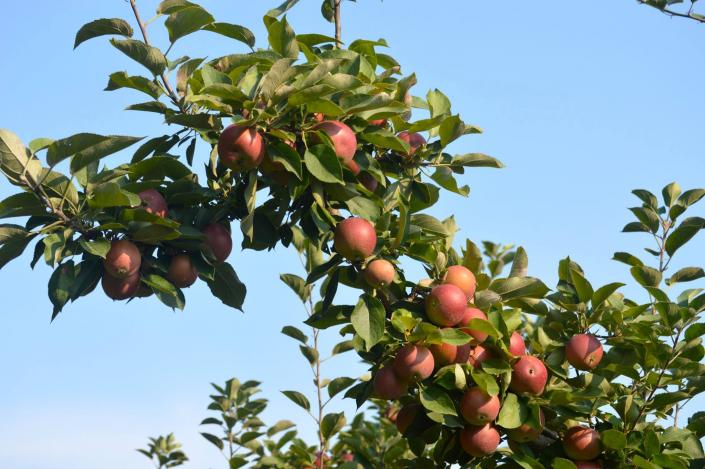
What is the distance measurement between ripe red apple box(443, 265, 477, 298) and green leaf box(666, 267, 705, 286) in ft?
5.11

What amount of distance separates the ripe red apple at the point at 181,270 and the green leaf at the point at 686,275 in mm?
2734

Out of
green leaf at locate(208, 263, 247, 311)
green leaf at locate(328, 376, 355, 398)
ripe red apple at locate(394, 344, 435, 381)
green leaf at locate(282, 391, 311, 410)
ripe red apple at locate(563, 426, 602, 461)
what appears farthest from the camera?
green leaf at locate(282, 391, 311, 410)

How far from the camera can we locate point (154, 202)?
3.55 metres

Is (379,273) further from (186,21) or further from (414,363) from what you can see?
(186,21)

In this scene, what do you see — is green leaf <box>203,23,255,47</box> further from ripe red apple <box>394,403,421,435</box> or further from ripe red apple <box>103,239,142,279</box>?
ripe red apple <box>394,403,421,435</box>

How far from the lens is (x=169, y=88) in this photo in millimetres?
3471

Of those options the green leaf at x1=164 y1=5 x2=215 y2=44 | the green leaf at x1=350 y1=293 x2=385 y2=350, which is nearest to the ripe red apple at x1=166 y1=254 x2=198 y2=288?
the green leaf at x1=350 y1=293 x2=385 y2=350

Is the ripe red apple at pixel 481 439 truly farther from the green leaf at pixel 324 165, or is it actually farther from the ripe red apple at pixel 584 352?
the green leaf at pixel 324 165

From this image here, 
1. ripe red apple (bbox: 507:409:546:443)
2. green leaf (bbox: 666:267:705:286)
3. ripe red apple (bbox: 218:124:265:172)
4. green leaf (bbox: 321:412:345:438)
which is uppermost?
green leaf (bbox: 666:267:705:286)

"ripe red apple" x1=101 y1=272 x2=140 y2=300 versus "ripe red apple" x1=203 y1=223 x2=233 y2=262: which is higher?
"ripe red apple" x1=203 y1=223 x2=233 y2=262

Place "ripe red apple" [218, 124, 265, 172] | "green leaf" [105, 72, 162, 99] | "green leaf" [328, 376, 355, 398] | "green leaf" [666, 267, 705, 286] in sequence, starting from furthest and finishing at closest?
"green leaf" [328, 376, 355, 398]
"green leaf" [666, 267, 705, 286]
"green leaf" [105, 72, 162, 99]
"ripe red apple" [218, 124, 265, 172]

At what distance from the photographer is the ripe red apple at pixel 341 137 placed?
3.38 m

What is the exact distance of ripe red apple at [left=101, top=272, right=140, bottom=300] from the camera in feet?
11.5

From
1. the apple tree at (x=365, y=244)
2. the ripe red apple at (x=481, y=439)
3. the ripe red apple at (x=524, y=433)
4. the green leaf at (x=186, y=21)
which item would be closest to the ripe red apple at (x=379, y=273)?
the apple tree at (x=365, y=244)
